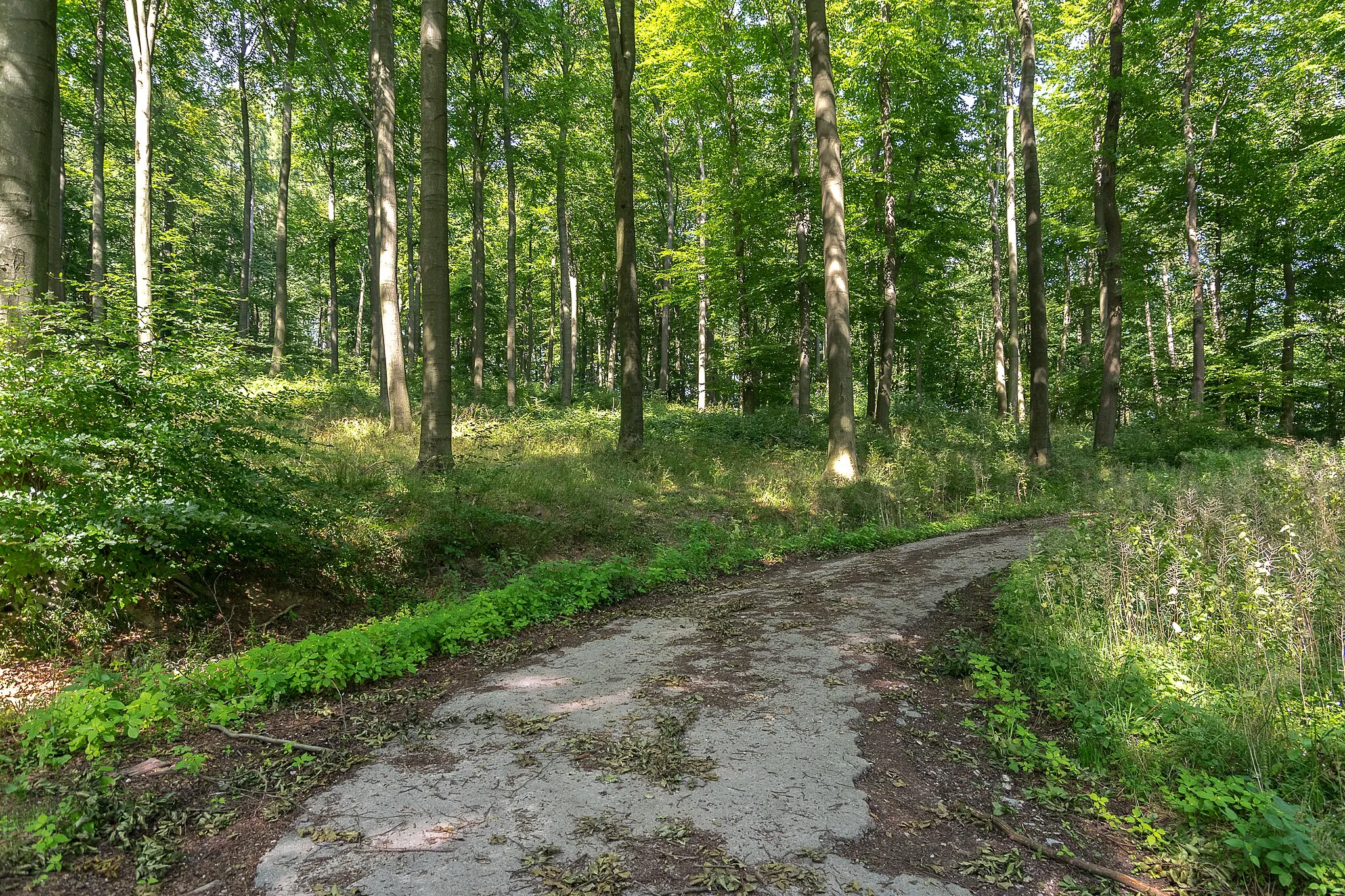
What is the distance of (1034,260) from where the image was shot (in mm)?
15781

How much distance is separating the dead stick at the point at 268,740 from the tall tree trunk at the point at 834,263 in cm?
1050

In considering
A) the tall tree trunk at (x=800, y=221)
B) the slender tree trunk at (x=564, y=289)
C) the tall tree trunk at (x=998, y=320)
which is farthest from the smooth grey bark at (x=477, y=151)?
the tall tree trunk at (x=998, y=320)

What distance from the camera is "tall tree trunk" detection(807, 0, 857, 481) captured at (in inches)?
488

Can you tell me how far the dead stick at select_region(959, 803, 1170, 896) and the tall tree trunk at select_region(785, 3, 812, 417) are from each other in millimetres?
16212

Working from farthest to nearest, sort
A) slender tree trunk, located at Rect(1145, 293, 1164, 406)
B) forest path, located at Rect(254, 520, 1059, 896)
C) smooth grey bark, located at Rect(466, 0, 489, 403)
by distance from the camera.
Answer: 1. slender tree trunk, located at Rect(1145, 293, 1164, 406)
2. smooth grey bark, located at Rect(466, 0, 489, 403)
3. forest path, located at Rect(254, 520, 1059, 896)

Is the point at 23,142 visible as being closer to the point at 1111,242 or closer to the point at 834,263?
the point at 834,263

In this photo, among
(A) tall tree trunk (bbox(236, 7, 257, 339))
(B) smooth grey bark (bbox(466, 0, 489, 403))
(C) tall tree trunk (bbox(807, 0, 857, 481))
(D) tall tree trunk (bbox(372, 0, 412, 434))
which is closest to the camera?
(D) tall tree trunk (bbox(372, 0, 412, 434))

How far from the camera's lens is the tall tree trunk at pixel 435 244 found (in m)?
9.38

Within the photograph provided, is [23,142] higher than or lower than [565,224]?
lower

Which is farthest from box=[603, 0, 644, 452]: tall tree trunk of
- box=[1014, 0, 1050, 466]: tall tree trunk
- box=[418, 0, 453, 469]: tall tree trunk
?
box=[1014, 0, 1050, 466]: tall tree trunk

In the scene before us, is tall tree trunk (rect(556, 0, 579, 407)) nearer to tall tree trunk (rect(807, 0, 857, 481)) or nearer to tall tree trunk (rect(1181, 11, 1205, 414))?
tall tree trunk (rect(807, 0, 857, 481))

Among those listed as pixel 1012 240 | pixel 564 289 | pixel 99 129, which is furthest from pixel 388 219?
pixel 1012 240

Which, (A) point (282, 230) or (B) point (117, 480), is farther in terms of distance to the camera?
(A) point (282, 230)

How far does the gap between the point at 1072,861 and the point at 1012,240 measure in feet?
80.0
